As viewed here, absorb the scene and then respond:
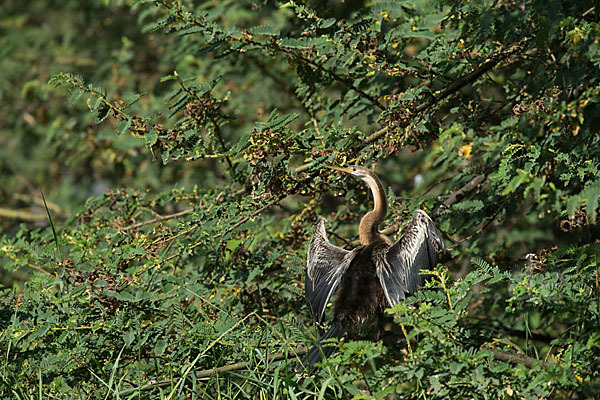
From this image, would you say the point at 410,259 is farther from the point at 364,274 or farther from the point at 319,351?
the point at 319,351

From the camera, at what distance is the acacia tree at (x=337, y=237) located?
2758 mm

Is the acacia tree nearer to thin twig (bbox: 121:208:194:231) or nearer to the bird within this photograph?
thin twig (bbox: 121:208:194:231)

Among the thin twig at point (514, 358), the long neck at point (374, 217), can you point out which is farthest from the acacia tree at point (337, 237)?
the long neck at point (374, 217)

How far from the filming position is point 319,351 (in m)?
3.04

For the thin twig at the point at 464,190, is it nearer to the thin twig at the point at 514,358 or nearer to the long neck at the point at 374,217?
the long neck at the point at 374,217

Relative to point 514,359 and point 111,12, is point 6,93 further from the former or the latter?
point 514,359

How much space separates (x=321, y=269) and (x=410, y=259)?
1.80ft

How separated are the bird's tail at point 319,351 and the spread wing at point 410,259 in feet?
1.09

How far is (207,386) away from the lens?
3.08 m

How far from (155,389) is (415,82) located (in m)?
2.34

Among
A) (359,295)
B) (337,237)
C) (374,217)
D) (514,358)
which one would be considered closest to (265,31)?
(374,217)

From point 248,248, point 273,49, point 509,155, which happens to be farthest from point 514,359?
point 273,49

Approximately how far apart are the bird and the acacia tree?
16cm

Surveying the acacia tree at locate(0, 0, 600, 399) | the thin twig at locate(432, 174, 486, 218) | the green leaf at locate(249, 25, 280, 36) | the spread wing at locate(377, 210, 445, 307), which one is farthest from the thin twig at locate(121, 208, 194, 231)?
the thin twig at locate(432, 174, 486, 218)
